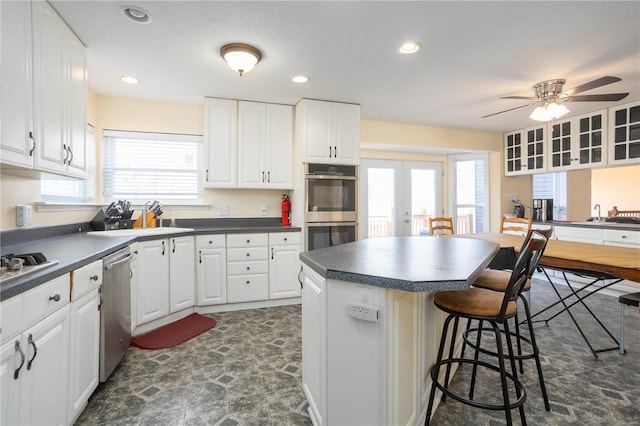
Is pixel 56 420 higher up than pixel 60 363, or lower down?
lower down

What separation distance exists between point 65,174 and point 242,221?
2.02 m

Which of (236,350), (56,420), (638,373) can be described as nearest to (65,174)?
(56,420)

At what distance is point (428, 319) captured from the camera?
162 cm

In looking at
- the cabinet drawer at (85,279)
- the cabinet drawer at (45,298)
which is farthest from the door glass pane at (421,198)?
the cabinet drawer at (45,298)

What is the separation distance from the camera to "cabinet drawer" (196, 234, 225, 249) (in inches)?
130

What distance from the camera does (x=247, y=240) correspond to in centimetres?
346

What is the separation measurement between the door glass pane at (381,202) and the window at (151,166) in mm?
2897

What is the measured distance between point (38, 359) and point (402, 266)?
158 cm

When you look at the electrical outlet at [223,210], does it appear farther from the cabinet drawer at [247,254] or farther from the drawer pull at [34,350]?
the drawer pull at [34,350]

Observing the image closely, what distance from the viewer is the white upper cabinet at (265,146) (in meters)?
3.68

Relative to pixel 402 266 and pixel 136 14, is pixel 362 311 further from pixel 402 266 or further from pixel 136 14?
pixel 136 14

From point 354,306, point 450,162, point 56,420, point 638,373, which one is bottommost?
point 638,373

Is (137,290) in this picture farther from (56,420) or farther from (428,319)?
(428,319)

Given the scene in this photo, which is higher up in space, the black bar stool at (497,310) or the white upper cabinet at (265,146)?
the white upper cabinet at (265,146)
